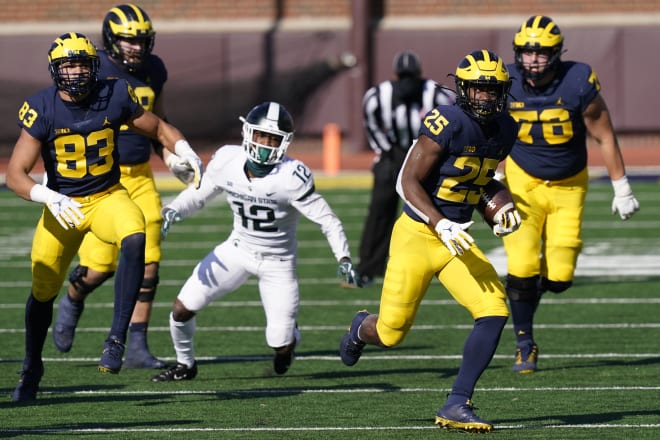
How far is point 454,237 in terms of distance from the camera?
6168mm

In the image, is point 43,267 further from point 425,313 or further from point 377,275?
point 377,275

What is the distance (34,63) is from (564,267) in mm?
16876

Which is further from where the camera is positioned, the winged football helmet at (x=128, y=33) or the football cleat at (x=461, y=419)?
the winged football helmet at (x=128, y=33)

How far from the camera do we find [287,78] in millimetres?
23156

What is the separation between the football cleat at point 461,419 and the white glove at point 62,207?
196cm

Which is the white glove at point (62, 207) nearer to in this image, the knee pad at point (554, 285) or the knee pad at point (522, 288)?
the knee pad at point (522, 288)

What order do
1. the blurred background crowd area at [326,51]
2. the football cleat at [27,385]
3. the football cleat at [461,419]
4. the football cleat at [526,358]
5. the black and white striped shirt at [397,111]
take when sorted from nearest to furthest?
the football cleat at [461,419]
the football cleat at [27,385]
the football cleat at [526,358]
the black and white striped shirt at [397,111]
the blurred background crowd area at [326,51]

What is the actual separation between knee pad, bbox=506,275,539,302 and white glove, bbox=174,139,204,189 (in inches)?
75.3

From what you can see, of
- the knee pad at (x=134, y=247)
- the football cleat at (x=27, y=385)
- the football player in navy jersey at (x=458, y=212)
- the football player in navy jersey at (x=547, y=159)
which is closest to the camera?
the football player in navy jersey at (x=458, y=212)

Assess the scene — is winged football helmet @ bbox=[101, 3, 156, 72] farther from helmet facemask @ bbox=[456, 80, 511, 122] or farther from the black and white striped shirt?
the black and white striped shirt

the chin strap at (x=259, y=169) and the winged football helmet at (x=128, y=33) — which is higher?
the winged football helmet at (x=128, y=33)

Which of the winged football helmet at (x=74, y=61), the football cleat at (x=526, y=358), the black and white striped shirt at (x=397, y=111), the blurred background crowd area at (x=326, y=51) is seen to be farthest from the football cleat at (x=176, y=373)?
the blurred background crowd area at (x=326, y=51)

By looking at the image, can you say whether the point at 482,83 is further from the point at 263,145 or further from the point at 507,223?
the point at 263,145

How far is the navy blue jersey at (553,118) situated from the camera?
26.4ft
